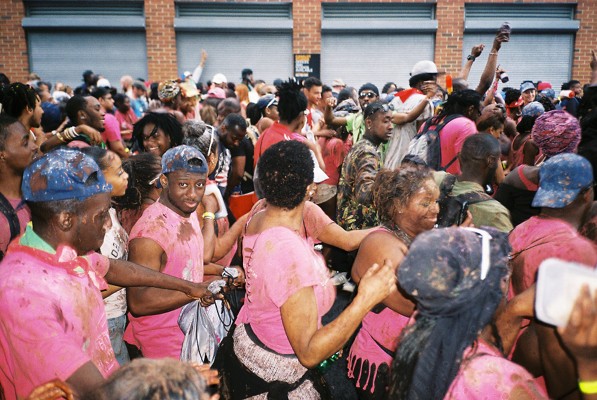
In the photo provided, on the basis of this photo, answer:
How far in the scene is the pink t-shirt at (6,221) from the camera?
9.35ft

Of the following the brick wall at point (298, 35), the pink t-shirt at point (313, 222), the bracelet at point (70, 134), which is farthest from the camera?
the brick wall at point (298, 35)

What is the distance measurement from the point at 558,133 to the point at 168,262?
2927 mm

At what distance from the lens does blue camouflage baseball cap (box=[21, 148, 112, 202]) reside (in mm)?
1815

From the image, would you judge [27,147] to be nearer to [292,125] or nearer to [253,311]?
[253,311]

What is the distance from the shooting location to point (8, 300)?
5.37 ft

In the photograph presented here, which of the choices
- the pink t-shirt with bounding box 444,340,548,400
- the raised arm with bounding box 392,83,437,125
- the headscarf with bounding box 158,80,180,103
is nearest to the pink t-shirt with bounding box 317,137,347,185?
the raised arm with bounding box 392,83,437,125

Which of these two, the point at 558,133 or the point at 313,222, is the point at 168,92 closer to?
the point at 313,222

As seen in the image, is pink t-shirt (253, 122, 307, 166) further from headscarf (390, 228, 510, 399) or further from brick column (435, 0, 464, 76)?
brick column (435, 0, 464, 76)

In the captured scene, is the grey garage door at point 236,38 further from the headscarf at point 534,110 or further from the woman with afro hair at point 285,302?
the woman with afro hair at point 285,302

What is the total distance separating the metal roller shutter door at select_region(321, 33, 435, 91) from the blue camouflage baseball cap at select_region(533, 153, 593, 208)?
13.1m

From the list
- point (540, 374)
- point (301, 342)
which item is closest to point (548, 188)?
point (540, 374)

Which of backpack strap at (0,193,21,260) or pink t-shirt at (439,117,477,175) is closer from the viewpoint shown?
backpack strap at (0,193,21,260)

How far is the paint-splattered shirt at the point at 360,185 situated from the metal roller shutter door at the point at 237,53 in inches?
437

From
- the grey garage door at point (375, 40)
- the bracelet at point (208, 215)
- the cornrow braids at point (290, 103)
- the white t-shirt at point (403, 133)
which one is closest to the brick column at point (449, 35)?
the grey garage door at point (375, 40)
